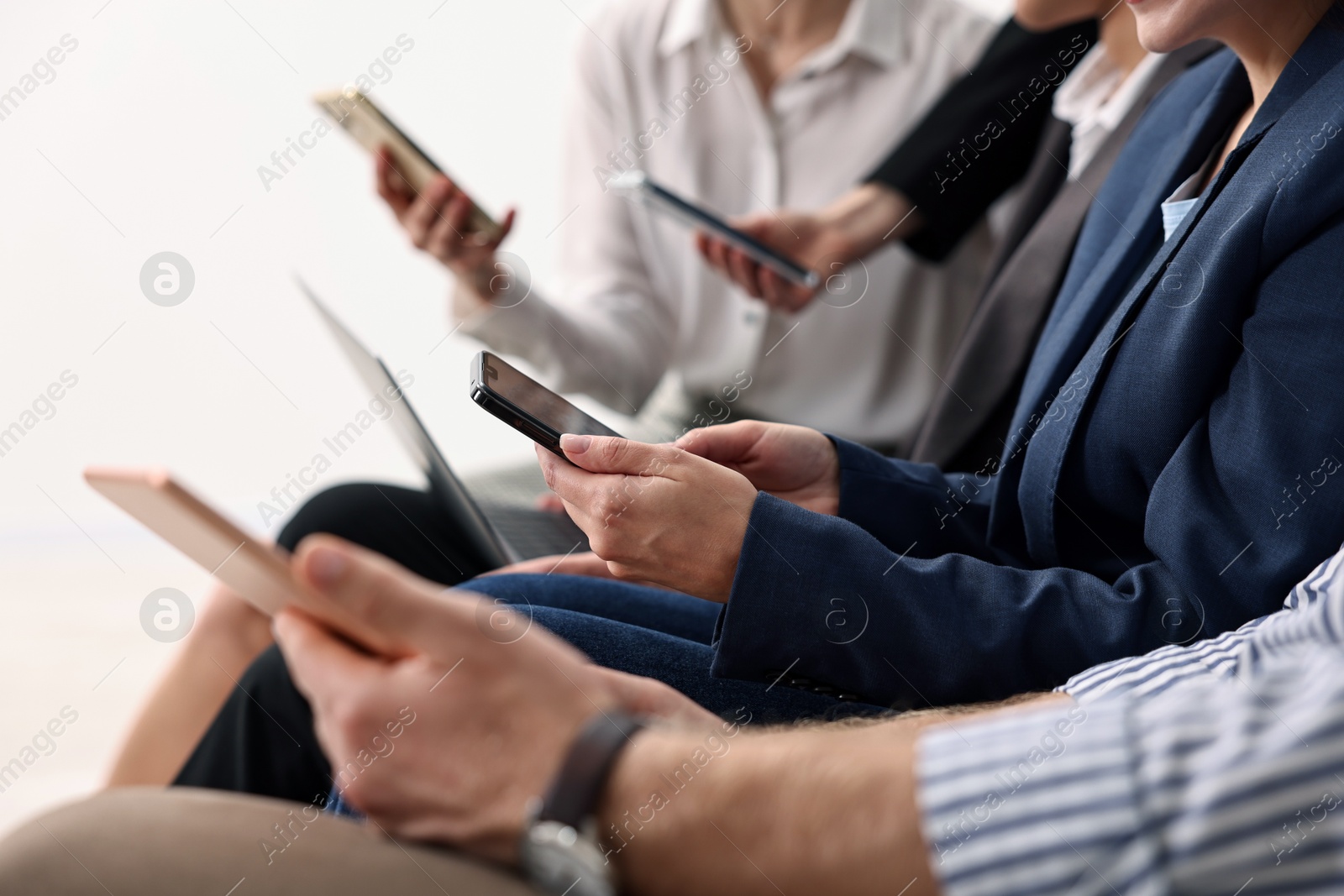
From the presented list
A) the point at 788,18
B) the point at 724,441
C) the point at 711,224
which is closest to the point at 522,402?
the point at 724,441

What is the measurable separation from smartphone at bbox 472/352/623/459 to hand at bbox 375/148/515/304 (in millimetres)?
659

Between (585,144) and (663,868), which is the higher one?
(585,144)

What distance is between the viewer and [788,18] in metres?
1.63

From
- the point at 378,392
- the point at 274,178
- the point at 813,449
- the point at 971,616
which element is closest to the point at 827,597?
the point at 971,616

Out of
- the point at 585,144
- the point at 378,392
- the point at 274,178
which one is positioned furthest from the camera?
A: the point at 274,178

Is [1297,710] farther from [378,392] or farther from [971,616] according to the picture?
[378,392]

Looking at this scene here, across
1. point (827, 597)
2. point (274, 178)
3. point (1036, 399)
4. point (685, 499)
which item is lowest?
point (1036, 399)

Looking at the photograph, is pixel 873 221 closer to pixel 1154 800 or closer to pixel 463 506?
pixel 463 506

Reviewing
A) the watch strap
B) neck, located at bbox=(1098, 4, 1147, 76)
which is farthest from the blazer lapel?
the watch strap

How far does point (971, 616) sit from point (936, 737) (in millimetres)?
284

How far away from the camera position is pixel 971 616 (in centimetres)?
68

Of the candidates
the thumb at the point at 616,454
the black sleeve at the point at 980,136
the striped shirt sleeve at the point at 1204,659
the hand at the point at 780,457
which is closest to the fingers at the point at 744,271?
the black sleeve at the point at 980,136

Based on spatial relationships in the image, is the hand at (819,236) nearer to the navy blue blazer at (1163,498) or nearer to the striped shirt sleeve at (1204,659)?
the navy blue blazer at (1163,498)

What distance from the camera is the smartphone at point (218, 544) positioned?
0.37 meters
